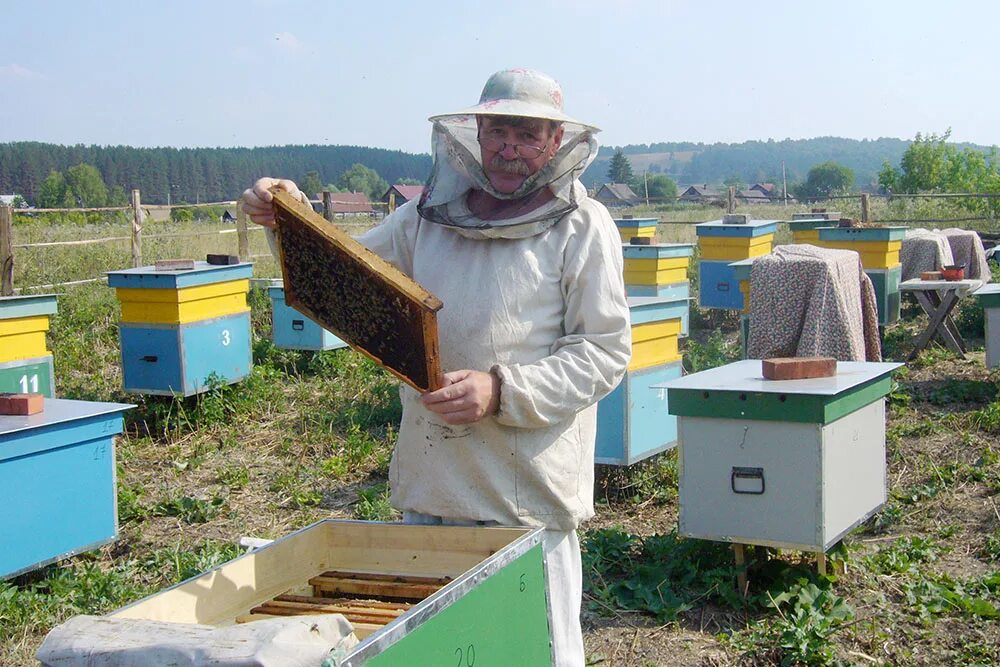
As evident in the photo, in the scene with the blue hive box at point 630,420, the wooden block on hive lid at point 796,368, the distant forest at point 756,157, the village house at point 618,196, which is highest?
the distant forest at point 756,157

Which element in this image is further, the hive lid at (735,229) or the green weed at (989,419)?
the hive lid at (735,229)

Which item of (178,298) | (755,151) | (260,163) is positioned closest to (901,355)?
(178,298)

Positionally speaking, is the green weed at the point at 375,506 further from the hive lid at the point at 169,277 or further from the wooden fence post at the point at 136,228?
the wooden fence post at the point at 136,228

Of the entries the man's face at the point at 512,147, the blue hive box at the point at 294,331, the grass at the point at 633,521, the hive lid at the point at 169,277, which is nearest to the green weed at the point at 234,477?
the grass at the point at 633,521

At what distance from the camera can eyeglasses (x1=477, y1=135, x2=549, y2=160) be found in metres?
2.20

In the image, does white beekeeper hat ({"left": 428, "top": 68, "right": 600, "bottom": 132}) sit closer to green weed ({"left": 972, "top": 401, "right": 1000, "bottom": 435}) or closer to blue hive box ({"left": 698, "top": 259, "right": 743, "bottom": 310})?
green weed ({"left": 972, "top": 401, "right": 1000, "bottom": 435})

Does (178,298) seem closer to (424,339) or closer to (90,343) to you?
(90,343)

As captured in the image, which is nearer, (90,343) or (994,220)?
(90,343)

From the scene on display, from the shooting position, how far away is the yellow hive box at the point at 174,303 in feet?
22.0

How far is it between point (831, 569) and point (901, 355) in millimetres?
5384

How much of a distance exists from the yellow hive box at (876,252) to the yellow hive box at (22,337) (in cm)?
677

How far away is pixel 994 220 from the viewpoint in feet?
60.5

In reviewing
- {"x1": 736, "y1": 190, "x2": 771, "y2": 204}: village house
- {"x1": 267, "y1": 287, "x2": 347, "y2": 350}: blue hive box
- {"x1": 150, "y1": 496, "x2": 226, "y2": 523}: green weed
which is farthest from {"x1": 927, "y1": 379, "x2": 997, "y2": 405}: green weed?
{"x1": 736, "y1": 190, "x2": 771, "y2": 204}: village house

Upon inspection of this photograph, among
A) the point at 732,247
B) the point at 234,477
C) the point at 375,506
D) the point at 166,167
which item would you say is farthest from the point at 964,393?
the point at 166,167
